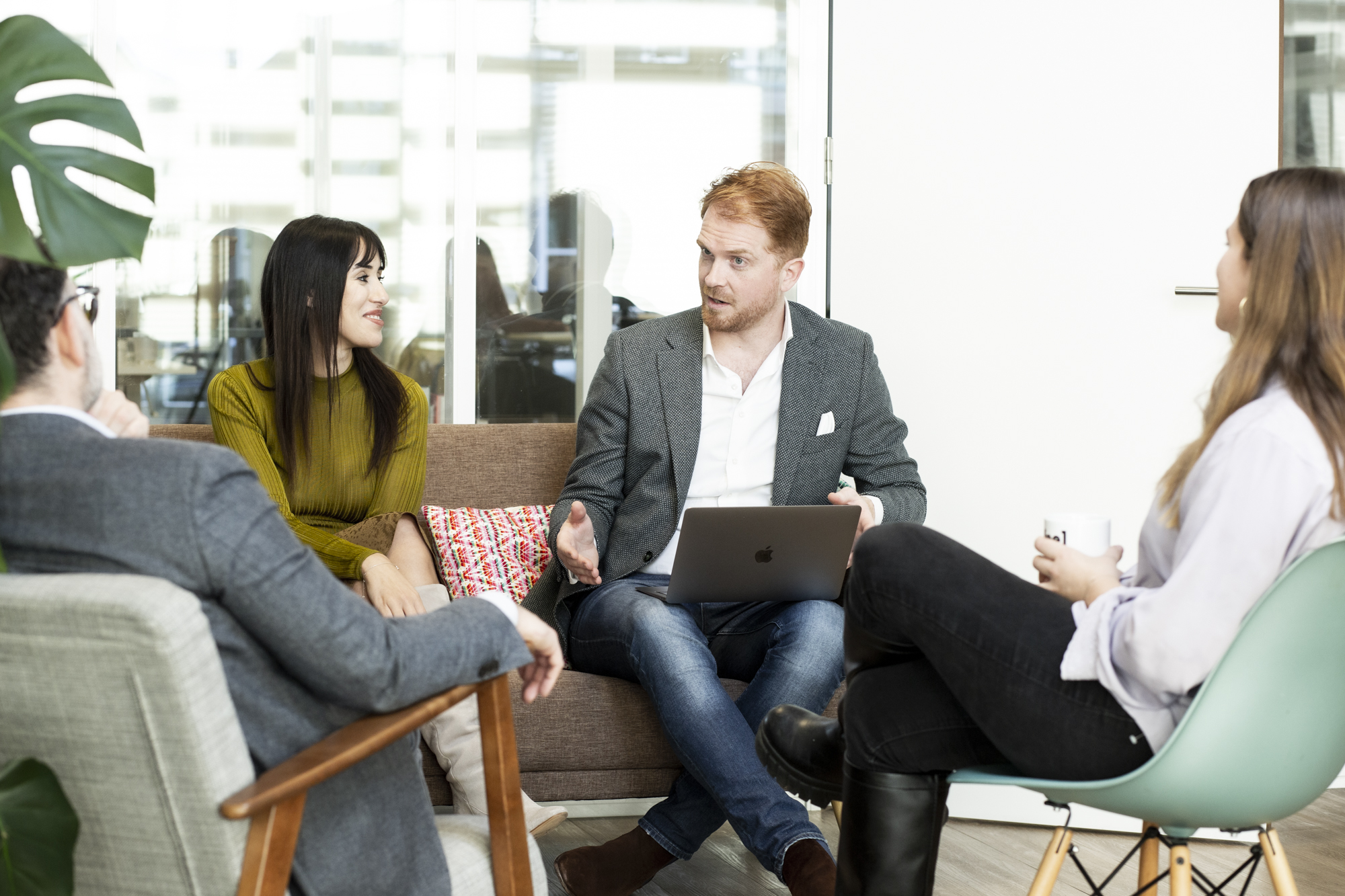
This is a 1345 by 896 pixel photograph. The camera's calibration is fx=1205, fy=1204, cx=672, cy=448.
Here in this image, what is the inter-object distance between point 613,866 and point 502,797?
0.77m

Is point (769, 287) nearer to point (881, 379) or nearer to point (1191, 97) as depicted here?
point (881, 379)

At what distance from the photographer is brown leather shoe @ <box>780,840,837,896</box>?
185cm

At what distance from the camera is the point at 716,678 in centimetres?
211

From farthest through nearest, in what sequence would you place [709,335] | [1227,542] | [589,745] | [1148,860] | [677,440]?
[709,335]
[677,440]
[589,745]
[1148,860]
[1227,542]

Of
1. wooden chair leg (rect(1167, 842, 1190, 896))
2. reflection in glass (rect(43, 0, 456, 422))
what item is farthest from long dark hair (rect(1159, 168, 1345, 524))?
reflection in glass (rect(43, 0, 456, 422))

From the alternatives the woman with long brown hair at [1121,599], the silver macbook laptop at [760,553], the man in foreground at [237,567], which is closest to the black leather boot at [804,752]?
the woman with long brown hair at [1121,599]

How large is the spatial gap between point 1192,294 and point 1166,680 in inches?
65.6

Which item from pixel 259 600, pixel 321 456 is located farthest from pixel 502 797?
pixel 321 456

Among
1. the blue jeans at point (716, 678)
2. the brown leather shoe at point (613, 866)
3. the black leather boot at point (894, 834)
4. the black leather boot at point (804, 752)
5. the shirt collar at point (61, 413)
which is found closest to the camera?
the shirt collar at point (61, 413)

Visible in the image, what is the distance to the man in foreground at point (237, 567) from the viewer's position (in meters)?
1.11

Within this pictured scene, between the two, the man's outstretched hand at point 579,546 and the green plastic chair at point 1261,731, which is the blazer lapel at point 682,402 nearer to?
the man's outstretched hand at point 579,546

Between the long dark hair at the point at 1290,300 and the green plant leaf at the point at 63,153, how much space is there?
48.8 inches

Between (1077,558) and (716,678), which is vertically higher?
(1077,558)

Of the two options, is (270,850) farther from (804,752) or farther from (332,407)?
(332,407)
